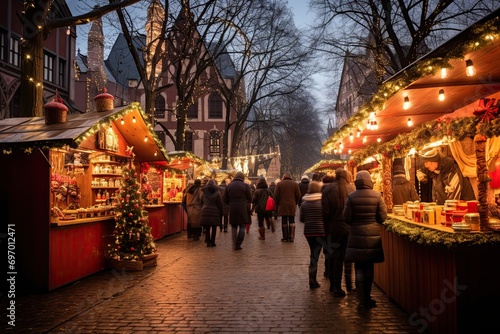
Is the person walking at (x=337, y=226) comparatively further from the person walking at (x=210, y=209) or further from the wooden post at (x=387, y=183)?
the person walking at (x=210, y=209)

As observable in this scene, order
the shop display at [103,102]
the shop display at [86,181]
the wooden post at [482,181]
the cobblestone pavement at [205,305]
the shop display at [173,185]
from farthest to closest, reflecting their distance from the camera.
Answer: the shop display at [173,185] < the shop display at [86,181] < the shop display at [103,102] < the cobblestone pavement at [205,305] < the wooden post at [482,181]

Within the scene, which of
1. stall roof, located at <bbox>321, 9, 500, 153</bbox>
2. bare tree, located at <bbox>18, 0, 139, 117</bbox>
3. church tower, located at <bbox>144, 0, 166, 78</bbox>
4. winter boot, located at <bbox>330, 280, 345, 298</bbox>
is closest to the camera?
stall roof, located at <bbox>321, 9, 500, 153</bbox>

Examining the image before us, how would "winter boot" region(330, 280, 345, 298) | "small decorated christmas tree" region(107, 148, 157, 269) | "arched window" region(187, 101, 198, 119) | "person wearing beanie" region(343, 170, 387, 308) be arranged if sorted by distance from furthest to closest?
"arched window" region(187, 101, 198, 119) < "small decorated christmas tree" region(107, 148, 157, 269) < "winter boot" region(330, 280, 345, 298) < "person wearing beanie" region(343, 170, 387, 308)

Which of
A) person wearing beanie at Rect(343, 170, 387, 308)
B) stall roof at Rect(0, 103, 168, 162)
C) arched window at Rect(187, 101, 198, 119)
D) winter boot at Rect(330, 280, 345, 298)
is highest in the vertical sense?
arched window at Rect(187, 101, 198, 119)

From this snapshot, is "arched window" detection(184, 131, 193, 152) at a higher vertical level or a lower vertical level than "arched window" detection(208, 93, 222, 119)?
lower

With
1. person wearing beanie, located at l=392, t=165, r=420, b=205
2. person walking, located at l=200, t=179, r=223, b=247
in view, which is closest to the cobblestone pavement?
person wearing beanie, located at l=392, t=165, r=420, b=205

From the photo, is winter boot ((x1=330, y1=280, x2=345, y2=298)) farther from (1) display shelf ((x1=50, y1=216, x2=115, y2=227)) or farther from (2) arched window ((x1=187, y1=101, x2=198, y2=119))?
(2) arched window ((x1=187, y1=101, x2=198, y2=119))

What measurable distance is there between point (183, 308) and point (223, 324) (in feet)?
3.57

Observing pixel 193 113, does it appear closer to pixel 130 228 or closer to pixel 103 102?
pixel 103 102

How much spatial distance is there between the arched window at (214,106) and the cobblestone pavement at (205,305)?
133 ft

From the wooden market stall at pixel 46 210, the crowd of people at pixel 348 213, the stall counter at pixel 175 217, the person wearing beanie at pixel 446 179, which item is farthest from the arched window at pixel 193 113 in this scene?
the person wearing beanie at pixel 446 179

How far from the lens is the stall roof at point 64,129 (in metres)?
8.66

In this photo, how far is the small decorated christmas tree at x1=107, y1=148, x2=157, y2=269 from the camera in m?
10.7

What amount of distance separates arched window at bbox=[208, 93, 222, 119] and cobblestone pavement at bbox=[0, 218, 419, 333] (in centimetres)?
4065
